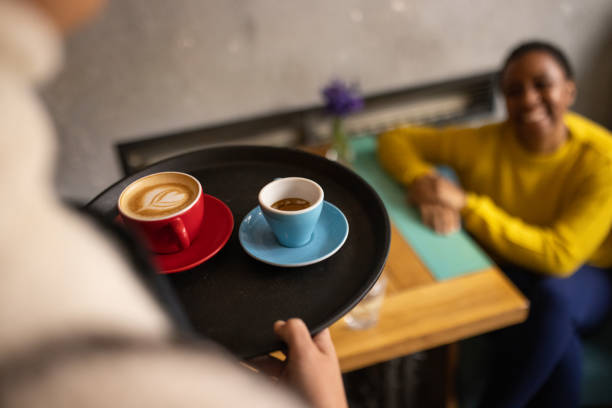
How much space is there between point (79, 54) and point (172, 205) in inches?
48.3

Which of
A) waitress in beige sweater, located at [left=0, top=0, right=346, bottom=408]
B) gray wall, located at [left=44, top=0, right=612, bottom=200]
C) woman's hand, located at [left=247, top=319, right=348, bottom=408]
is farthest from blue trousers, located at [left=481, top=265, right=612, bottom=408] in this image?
waitress in beige sweater, located at [left=0, top=0, right=346, bottom=408]

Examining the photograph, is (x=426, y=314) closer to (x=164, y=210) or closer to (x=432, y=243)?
(x=432, y=243)

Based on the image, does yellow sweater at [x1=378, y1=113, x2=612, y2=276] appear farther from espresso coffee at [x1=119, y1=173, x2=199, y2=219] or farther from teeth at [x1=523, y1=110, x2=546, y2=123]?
espresso coffee at [x1=119, y1=173, x2=199, y2=219]

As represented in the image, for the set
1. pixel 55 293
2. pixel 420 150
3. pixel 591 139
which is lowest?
pixel 420 150

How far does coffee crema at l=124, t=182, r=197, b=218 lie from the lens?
57 centimetres

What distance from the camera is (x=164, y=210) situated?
58 centimetres

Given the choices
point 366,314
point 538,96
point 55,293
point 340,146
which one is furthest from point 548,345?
point 55,293

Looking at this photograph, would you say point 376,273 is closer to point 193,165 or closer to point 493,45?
point 193,165

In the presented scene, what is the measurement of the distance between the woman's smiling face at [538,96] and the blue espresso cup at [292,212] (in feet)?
3.06

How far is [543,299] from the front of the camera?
1.24 metres

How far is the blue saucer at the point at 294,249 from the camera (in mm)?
576

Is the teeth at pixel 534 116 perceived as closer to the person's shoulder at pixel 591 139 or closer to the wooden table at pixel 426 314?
the person's shoulder at pixel 591 139

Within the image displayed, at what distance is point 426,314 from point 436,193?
397 mm

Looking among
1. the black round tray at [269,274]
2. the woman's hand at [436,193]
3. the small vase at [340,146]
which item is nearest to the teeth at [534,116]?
the woman's hand at [436,193]
